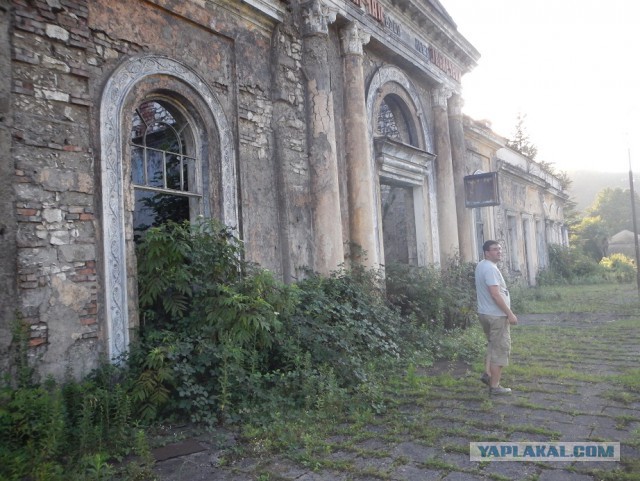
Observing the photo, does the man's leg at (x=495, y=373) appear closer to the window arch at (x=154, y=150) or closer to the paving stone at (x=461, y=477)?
the paving stone at (x=461, y=477)

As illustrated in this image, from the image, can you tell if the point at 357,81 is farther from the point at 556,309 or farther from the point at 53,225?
the point at 556,309

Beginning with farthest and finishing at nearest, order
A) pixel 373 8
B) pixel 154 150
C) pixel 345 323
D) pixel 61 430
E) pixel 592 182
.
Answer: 1. pixel 592 182
2. pixel 373 8
3. pixel 345 323
4. pixel 154 150
5. pixel 61 430

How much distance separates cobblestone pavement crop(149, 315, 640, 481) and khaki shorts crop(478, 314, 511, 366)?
392mm

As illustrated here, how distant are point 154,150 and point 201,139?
29.2 inches

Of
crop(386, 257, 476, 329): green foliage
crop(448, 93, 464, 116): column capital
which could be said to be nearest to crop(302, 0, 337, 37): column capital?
crop(386, 257, 476, 329): green foliage

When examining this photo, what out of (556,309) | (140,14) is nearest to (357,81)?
(140,14)

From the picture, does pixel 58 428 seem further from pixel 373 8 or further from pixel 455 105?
pixel 455 105

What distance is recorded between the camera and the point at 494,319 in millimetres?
5332

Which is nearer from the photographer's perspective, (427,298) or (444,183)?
(427,298)

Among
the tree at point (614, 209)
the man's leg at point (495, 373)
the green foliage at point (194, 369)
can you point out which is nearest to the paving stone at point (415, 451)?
the green foliage at point (194, 369)

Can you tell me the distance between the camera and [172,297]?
18.0 ft

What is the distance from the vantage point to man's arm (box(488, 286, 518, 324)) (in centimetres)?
521

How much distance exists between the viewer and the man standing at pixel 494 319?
5.25 m

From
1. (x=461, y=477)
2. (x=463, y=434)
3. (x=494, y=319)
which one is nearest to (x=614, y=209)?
(x=494, y=319)
